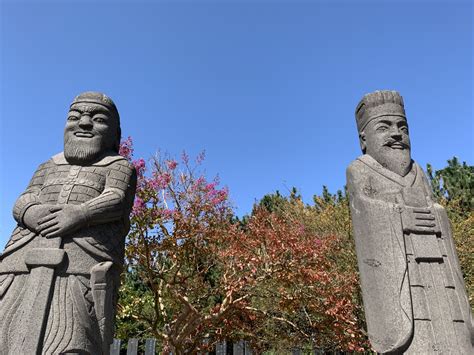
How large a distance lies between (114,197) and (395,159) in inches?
125

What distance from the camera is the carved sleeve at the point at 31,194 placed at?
388 centimetres

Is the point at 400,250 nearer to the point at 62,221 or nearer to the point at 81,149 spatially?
the point at 62,221

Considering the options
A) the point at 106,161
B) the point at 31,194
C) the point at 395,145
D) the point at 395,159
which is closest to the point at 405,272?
the point at 395,159

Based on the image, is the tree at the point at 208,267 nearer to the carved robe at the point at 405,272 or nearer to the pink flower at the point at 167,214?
the pink flower at the point at 167,214

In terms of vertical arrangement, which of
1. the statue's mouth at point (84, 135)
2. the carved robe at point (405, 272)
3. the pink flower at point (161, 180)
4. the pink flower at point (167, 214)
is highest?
the pink flower at point (161, 180)

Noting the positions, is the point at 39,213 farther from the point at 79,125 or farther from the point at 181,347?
the point at 181,347

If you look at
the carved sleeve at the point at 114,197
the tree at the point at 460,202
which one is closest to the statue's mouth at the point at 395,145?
the carved sleeve at the point at 114,197

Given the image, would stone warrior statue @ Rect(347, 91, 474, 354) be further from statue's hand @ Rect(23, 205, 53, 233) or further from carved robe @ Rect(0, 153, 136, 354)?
statue's hand @ Rect(23, 205, 53, 233)

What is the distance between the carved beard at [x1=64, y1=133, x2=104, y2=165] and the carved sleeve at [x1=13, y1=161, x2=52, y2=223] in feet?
0.97

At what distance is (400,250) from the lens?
392cm

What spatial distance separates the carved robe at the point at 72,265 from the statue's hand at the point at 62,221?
7 centimetres

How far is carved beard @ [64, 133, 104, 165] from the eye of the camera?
415 centimetres

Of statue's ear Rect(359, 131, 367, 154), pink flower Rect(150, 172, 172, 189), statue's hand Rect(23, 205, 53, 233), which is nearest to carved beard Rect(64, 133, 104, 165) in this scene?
statue's hand Rect(23, 205, 53, 233)

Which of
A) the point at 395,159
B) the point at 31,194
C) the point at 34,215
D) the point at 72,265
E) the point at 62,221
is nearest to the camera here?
the point at 72,265
